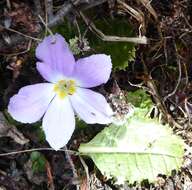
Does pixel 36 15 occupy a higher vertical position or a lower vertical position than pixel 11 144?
higher

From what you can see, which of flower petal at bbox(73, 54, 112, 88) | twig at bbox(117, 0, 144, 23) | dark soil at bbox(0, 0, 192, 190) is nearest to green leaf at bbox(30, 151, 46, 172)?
dark soil at bbox(0, 0, 192, 190)

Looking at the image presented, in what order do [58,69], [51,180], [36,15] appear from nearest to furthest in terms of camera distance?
[58,69] < [36,15] < [51,180]

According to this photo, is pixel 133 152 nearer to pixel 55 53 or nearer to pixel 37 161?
pixel 37 161

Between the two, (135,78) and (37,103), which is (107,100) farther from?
(37,103)

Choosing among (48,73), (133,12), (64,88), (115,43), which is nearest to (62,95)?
(64,88)

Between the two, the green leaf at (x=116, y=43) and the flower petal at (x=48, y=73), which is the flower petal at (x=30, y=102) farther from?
the green leaf at (x=116, y=43)

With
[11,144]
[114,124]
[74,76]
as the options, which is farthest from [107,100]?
[11,144]
